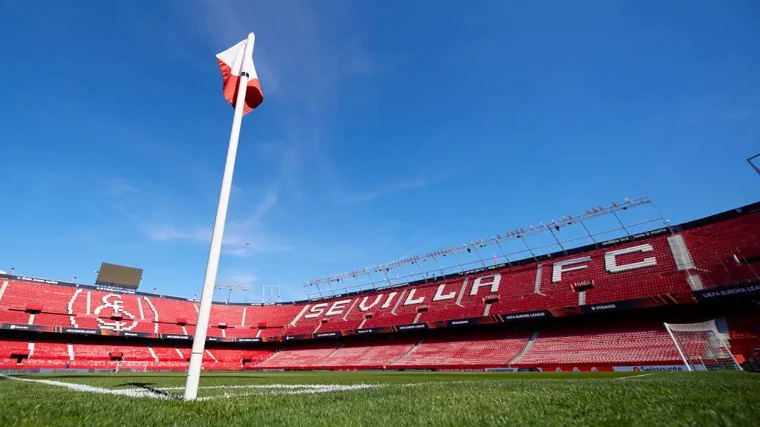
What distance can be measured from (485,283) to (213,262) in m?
35.6

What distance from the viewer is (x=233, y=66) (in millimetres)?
7117

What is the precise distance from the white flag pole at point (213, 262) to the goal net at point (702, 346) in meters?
21.0

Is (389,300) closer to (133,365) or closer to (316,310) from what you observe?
(316,310)

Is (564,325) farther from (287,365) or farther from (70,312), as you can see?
(70,312)

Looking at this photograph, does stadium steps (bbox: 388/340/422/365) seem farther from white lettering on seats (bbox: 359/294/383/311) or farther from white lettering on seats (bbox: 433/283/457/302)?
white lettering on seats (bbox: 359/294/383/311)

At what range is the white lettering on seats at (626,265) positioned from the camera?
27.6 metres

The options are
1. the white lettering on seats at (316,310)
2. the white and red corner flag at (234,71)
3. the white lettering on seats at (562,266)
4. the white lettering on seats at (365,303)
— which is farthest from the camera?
the white lettering on seats at (316,310)

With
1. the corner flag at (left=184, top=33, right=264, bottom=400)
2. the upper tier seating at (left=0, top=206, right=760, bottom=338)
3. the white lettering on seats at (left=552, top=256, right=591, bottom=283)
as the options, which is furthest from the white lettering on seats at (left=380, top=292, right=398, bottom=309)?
the corner flag at (left=184, top=33, right=264, bottom=400)

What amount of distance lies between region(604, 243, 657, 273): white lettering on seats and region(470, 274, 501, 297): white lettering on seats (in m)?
10.00

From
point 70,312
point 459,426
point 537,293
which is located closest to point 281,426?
point 459,426

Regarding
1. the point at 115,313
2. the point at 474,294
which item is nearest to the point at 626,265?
the point at 474,294

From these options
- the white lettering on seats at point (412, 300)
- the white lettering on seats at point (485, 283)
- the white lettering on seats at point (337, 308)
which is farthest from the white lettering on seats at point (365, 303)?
the white lettering on seats at point (485, 283)

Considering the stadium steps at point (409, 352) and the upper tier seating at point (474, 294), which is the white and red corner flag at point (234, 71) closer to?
the upper tier seating at point (474, 294)

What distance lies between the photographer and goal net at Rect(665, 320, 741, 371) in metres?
17.9
